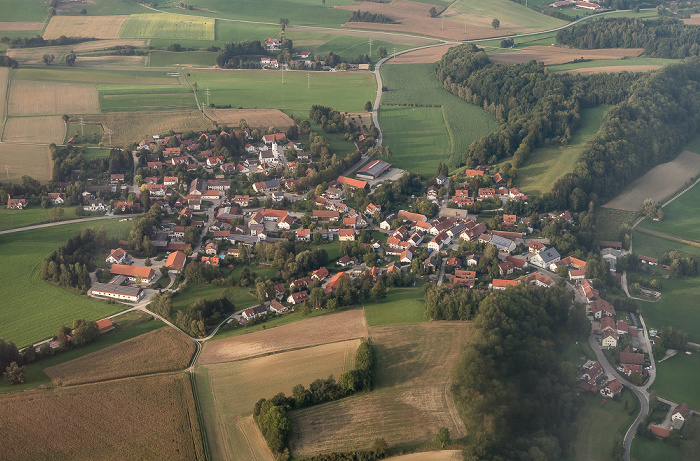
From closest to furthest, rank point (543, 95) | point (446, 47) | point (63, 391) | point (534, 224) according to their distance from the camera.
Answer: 1. point (63, 391)
2. point (534, 224)
3. point (543, 95)
4. point (446, 47)

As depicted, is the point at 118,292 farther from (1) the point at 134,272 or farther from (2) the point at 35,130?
→ (2) the point at 35,130

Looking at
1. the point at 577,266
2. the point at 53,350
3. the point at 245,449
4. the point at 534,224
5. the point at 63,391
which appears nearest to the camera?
the point at 245,449

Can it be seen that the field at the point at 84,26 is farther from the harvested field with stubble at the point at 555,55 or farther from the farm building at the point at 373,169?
the farm building at the point at 373,169

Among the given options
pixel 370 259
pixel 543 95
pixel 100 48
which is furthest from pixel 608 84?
pixel 100 48

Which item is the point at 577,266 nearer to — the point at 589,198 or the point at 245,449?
the point at 589,198

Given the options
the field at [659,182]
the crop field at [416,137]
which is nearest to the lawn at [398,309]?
the crop field at [416,137]

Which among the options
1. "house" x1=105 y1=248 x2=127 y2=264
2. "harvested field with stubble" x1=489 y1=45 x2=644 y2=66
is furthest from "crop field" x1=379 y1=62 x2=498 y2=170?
"house" x1=105 y1=248 x2=127 y2=264

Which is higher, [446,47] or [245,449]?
[446,47]
